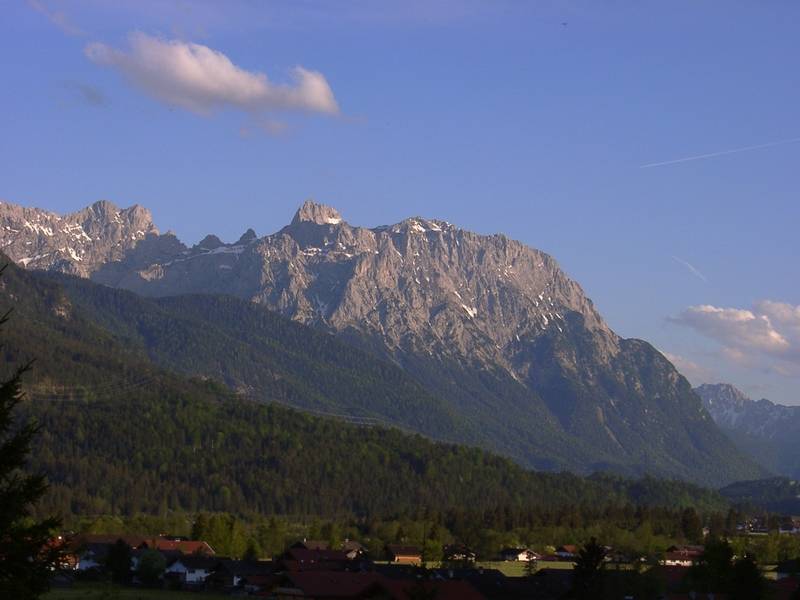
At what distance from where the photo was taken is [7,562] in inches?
1063

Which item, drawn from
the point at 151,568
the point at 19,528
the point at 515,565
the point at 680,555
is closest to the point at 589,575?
the point at 151,568

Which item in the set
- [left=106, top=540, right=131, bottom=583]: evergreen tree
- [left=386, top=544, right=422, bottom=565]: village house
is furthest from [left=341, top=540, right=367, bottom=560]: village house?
[left=106, top=540, right=131, bottom=583]: evergreen tree

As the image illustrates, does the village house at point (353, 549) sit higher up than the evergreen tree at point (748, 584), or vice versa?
the village house at point (353, 549)

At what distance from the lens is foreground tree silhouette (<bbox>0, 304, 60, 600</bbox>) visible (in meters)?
26.9

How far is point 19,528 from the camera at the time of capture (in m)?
27.5

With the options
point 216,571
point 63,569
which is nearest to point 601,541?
point 216,571

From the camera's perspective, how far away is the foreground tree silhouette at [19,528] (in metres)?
26.9

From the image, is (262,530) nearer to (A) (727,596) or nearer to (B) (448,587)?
(B) (448,587)

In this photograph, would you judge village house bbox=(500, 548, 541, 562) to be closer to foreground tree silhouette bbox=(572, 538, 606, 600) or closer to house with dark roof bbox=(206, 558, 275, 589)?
house with dark roof bbox=(206, 558, 275, 589)

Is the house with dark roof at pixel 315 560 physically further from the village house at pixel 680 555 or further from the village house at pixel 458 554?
the village house at pixel 680 555

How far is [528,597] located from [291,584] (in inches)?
877

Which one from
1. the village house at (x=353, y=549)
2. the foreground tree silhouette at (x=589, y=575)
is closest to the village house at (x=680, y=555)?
the village house at (x=353, y=549)

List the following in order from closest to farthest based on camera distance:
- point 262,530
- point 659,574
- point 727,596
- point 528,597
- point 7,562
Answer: point 7,562 → point 727,596 → point 528,597 → point 659,574 → point 262,530

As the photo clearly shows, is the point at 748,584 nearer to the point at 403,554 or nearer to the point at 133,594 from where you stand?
the point at 133,594
